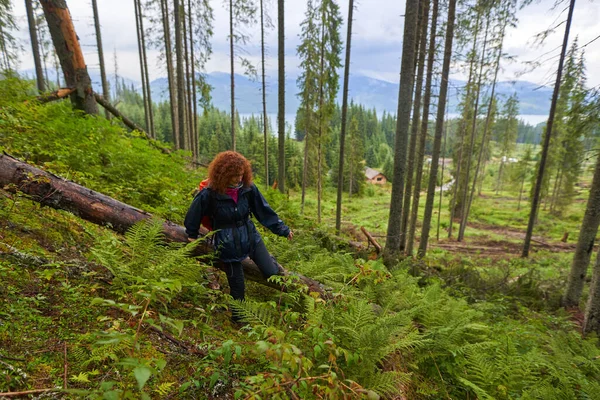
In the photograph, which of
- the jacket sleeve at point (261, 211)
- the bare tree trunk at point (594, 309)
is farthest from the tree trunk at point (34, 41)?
the bare tree trunk at point (594, 309)

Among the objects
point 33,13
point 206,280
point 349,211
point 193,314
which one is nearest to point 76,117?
point 206,280

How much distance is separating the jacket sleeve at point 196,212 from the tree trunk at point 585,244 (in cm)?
898

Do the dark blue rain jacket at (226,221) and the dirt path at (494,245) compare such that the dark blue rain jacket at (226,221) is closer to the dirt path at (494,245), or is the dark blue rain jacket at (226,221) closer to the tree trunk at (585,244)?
the tree trunk at (585,244)

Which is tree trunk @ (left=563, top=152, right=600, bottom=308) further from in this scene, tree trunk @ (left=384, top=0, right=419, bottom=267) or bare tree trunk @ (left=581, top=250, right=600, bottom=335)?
tree trunk @ (left=384, top=0, right=419, bottom=267)

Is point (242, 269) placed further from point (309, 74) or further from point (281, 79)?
point (309, 74)

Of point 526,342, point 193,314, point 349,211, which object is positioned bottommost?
point 349,211

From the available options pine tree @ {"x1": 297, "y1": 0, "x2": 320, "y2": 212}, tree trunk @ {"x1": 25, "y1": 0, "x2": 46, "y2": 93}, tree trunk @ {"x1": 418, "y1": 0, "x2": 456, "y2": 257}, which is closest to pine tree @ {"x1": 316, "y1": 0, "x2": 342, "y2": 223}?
pine tree @ {"x1": 297, "y1": 0, "x2": 320, "y2": 212}

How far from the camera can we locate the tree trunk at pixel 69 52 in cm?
607

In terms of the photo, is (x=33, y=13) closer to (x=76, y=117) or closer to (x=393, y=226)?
(x=76, y=117)

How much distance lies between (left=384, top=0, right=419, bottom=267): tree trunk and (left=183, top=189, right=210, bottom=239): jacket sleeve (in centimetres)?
611

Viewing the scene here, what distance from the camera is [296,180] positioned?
155ft

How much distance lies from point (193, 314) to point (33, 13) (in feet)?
79.2

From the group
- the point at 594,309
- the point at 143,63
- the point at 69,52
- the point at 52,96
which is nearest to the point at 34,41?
the point at 143,63

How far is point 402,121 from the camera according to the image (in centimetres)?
805
